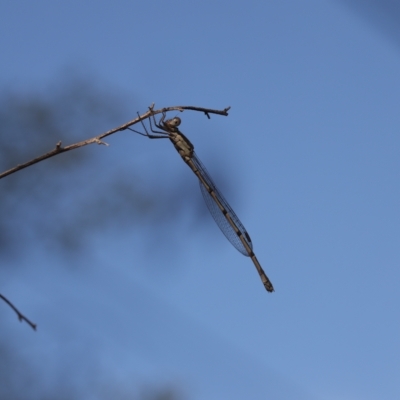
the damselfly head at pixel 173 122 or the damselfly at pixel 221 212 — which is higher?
the damselfly at pixel 221 212

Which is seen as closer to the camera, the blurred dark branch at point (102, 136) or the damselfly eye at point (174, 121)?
the blurred dark branch at point (102, 136)

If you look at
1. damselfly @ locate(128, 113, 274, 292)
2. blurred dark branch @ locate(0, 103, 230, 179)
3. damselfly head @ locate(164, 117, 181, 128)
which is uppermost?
damselfly @ locate(128, 113, 274, 292)

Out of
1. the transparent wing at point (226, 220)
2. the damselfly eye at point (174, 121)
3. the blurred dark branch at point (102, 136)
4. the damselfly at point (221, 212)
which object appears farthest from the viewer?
the transparent wing at point (226, 220)

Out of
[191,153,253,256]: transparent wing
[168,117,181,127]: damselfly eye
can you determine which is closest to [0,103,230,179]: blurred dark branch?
[168,117,181,127]: damselfly eye

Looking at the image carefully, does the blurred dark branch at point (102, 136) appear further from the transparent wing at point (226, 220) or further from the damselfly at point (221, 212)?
the transparent wing at point (226, 220)

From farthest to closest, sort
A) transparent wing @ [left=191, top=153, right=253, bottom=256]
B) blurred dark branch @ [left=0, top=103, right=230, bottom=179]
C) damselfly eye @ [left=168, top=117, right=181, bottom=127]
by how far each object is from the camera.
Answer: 1. transparent wing @ [left=191, top=153, right=253, bottom=256]
2. damselfly eye @ [left=168, top=117, right=181, bottom=127]
3. blurred dark branch @ [left=0, top=103, right=230, bottom=179]

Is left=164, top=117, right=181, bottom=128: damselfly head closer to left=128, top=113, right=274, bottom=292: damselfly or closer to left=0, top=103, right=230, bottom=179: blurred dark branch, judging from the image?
left=128, top=113, right=274, bottom=292: damselfly

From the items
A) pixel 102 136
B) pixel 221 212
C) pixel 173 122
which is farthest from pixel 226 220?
pixel 102 136

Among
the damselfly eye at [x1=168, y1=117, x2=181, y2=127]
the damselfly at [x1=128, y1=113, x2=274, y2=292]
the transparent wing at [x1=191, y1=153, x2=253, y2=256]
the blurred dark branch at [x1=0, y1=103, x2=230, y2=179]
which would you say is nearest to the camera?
the blurred dark branch at [x1=0, y1=103, x2=230, y2=179]

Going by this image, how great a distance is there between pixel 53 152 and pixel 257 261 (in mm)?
3701

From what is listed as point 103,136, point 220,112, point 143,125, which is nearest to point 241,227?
point 143,125

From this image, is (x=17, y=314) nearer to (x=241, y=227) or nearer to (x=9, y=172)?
(x=9, y=172)

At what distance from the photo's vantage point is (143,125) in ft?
10.9

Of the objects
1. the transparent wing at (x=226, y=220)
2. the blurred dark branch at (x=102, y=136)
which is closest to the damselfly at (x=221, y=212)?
the transparent wing at (x=226, y=220)
